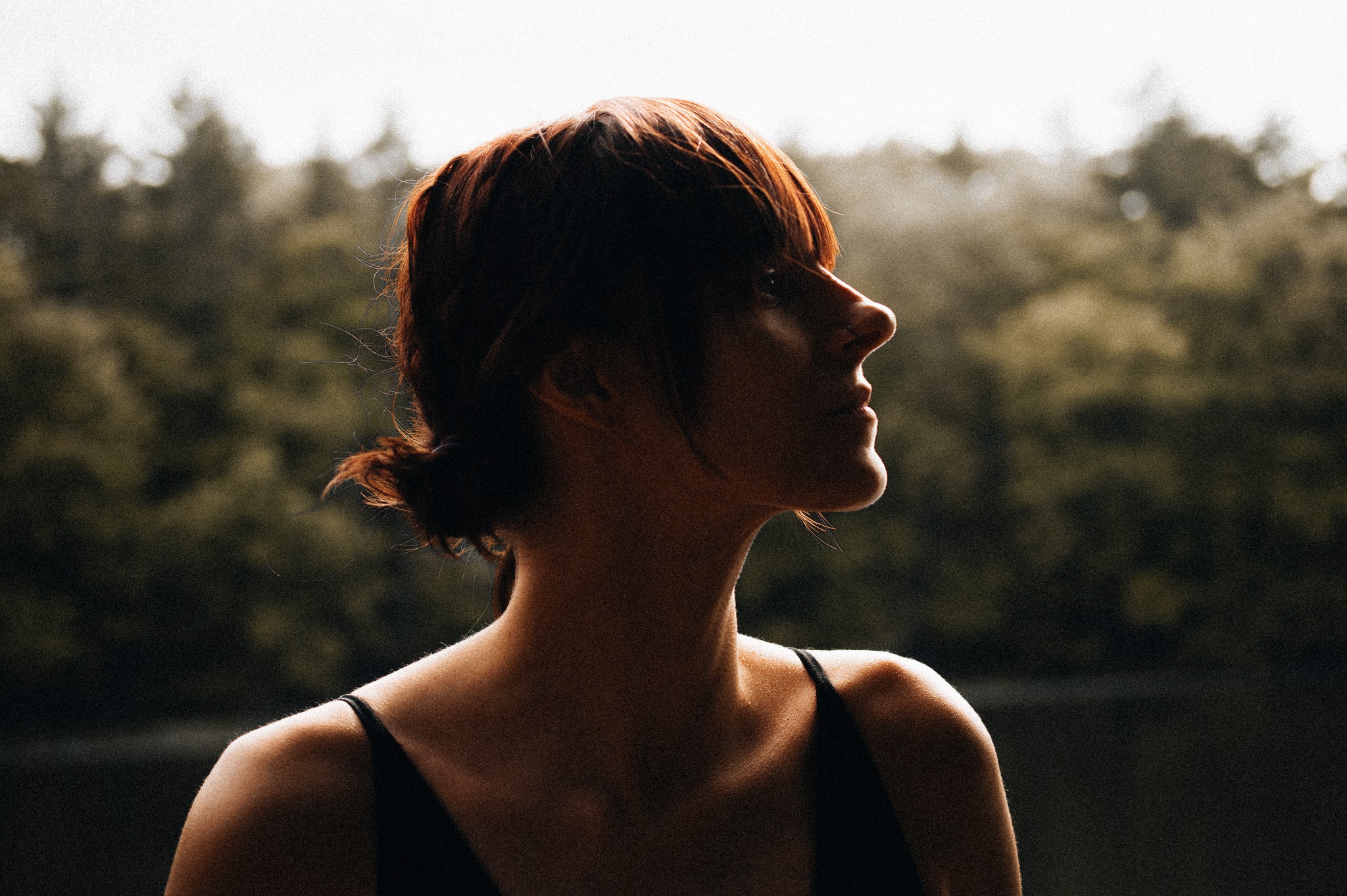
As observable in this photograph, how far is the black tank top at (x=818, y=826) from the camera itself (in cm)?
87

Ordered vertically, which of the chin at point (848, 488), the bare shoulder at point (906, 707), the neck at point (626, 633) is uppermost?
the chin at point (848, 488)

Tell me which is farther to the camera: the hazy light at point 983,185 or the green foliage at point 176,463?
the hazy light at point 983,185

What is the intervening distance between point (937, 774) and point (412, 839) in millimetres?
430

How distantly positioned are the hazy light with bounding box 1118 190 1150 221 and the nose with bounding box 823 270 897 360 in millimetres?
22493

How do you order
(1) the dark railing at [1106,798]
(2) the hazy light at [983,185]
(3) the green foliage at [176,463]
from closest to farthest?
(1) the dark railing at [1106,798] → (3) the green foliage at [176,463] → (2) the hazy light at [983,185]

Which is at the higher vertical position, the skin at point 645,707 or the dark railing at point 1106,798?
the skin at point 645,707

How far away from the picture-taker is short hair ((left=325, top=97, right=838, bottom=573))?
2.88 feet

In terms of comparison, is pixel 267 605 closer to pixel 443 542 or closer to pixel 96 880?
pixel 96 880

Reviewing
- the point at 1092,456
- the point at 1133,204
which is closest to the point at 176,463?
the point at 1092,456

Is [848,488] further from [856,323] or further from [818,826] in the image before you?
[818,826]

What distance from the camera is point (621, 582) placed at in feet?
3.12

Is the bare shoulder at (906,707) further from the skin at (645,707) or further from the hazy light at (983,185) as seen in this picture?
the hazy light at (983,185)

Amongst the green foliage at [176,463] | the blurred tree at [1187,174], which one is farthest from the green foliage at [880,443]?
the blurred tree at [1187,174]

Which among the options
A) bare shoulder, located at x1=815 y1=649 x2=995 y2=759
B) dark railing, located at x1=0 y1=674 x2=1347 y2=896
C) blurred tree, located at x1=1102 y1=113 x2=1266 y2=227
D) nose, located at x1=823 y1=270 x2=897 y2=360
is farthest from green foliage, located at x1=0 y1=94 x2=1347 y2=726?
nose, located at x1=823 y1=270 x2=897 y2=360
